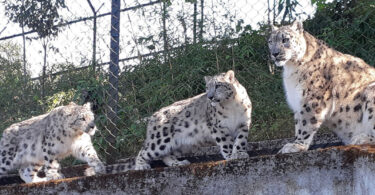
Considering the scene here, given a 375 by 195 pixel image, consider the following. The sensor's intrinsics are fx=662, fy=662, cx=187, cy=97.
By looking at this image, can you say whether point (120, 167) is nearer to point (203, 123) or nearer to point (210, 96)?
point (203, 123)

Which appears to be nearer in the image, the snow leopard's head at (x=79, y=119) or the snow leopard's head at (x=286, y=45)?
the snow leopard's head at (x=286, y=45)

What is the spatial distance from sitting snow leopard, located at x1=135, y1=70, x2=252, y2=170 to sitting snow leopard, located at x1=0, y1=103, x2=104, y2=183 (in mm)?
540

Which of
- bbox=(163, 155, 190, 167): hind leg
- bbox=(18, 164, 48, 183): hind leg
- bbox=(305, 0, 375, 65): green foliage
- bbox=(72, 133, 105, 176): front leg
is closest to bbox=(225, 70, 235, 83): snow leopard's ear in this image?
bbox=(163, 155, 190, 167): hind leg

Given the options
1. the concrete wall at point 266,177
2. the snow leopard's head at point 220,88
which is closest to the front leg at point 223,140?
the snow leopard's head at point 220,88

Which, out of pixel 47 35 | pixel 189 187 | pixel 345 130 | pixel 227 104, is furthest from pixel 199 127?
pixel 47 35

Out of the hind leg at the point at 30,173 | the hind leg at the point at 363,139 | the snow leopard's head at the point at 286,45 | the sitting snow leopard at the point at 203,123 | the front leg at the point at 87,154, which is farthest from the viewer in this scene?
the hind leg at the point at 30,173

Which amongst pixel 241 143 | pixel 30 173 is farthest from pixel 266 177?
pixel 30 173

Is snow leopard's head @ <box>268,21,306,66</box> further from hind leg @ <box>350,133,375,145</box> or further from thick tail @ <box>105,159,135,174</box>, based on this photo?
thick tail @ <box>105,159,135,174</box>

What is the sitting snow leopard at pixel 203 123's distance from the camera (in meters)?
5.12

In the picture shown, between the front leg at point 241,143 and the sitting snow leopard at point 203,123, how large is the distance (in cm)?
1

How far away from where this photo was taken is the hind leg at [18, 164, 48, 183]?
19.3ft

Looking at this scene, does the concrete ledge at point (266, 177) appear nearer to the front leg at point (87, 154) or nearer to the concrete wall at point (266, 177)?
the concrete wall at point (266, 177)

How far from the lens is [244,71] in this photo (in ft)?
22.1

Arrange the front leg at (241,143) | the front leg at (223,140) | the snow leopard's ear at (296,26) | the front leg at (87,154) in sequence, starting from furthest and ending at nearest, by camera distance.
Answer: the front leg at (87,154) < the front leg at (223,140) < the front leg at (241,143) < the snow leopard's ear at (296,26)
